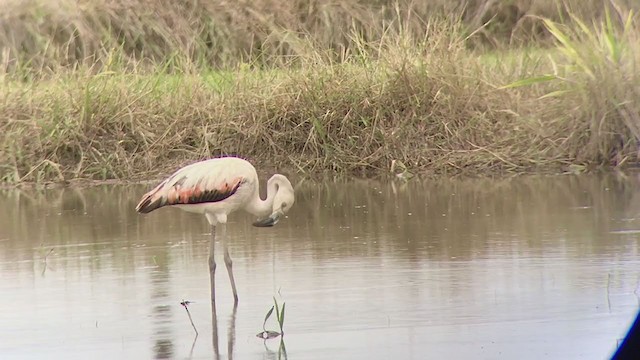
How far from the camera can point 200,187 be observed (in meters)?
7.97

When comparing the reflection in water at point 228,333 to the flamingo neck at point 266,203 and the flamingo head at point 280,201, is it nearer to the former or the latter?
the flamingo head at point 280,201

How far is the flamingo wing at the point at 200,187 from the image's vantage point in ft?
26.1

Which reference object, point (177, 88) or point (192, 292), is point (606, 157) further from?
point (192, 292)

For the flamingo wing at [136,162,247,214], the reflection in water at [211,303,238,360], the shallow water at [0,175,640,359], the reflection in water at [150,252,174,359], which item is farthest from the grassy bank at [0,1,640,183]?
the reflection in water at [211,303,238,360]

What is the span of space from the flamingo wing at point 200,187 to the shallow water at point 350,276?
0.53 metres

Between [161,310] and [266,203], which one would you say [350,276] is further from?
[161,310]

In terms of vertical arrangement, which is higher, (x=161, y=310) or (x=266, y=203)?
(x=266, y=203)

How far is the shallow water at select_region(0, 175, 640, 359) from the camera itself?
250 inches

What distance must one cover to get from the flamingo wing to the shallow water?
1.73ft

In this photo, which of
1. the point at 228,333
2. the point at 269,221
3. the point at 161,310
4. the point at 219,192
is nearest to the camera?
the point at 228,333

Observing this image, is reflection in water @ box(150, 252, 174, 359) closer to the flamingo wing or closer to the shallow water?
the shallow water

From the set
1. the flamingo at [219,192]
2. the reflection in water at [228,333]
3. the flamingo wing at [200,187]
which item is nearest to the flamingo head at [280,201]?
the flamingo at [219,192]

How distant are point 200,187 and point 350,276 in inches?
41.7

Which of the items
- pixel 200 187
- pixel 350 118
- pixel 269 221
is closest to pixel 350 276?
pixel 269 221
